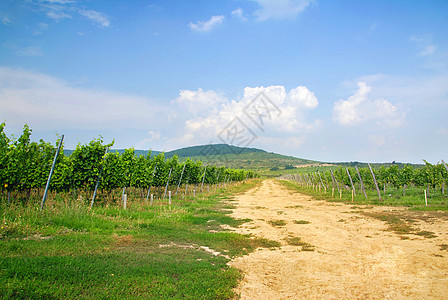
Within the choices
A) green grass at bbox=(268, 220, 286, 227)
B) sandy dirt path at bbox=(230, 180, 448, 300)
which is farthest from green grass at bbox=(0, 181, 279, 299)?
green grass at bbox=(268, 220, 286, 227)

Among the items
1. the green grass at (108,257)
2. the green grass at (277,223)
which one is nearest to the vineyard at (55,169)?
the green grass at (108,257)

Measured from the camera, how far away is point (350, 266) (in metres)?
5.80

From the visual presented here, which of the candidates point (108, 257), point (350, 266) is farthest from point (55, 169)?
point (350, 266)

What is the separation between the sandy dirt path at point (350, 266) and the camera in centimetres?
450

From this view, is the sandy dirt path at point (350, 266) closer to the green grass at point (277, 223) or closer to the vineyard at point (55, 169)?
the green grass at point (277, 223)

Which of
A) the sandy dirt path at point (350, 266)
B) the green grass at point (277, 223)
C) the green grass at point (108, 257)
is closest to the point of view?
the green grass at point (108, 257)

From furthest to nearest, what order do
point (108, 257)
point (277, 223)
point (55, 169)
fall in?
1. point (55, 169)
2. point (277, 223)
3. point (108, 257)

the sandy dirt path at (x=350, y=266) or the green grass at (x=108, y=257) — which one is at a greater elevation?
the sandy dirt path at (x=350, y=266)

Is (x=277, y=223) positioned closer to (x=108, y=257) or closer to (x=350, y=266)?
(x=350, y=266)

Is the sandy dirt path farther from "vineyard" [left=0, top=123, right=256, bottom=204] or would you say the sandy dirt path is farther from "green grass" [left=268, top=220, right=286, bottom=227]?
"vineyard" [left=0, top=123, right=256, bottom=204]

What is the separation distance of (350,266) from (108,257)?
15.9 feet

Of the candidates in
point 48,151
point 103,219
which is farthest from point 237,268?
point 48,151

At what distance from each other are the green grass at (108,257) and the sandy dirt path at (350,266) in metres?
0.59

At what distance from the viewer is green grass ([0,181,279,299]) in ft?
13.3
